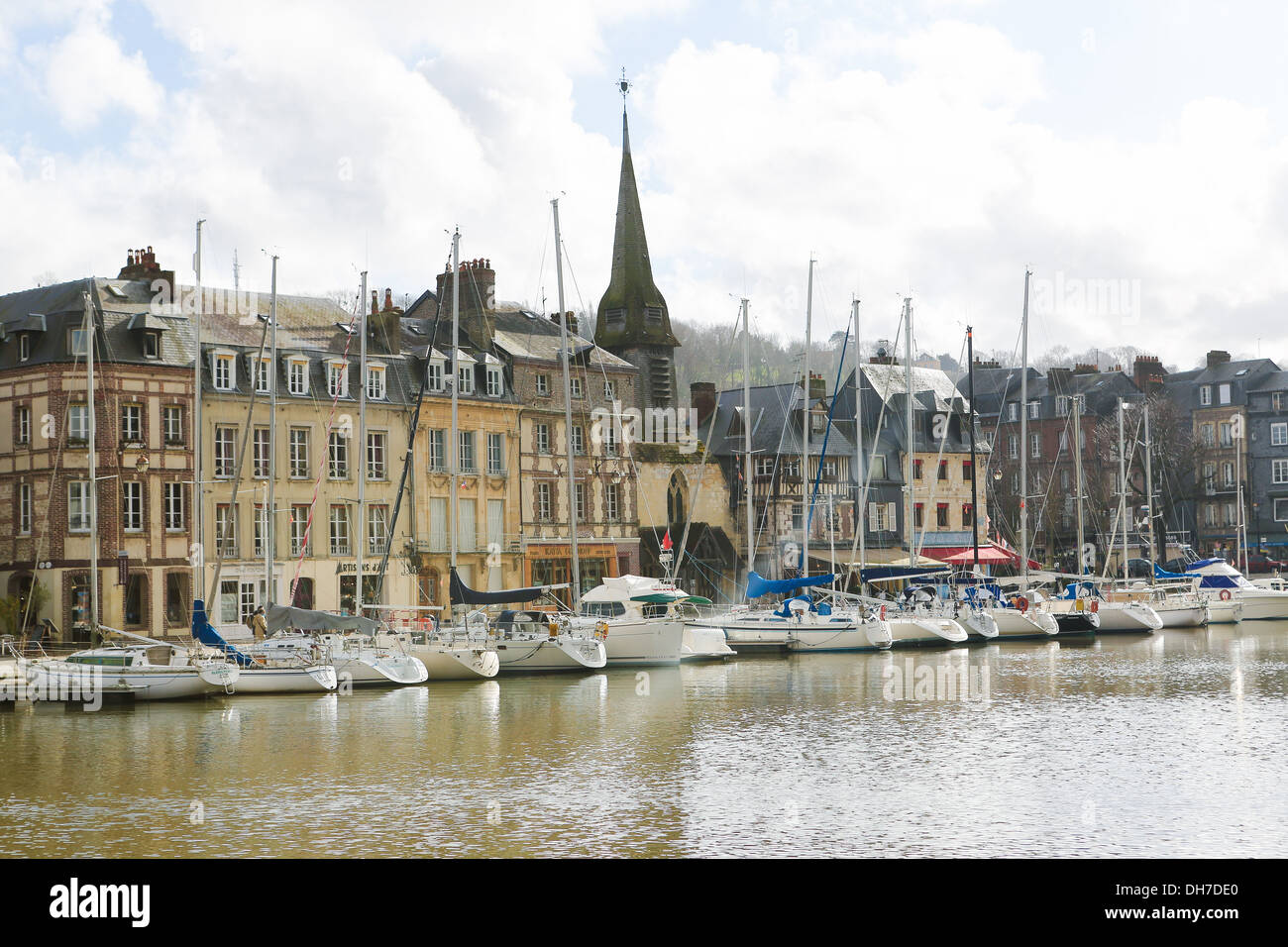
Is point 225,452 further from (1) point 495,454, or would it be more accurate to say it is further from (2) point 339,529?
(1) point 495,454

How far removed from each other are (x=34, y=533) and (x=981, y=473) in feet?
183

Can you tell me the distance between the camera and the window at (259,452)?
5134cm

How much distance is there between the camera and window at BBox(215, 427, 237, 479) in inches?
1982

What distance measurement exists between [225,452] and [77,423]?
17.0ft

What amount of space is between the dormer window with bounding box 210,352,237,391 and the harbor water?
17991 millimetres

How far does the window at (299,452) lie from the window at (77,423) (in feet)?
24.8

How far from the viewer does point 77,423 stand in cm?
4759

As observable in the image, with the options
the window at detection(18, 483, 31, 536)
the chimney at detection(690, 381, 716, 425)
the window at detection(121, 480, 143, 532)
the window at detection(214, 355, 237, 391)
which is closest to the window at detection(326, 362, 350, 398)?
the window at detection(214, 355, 237, 391)

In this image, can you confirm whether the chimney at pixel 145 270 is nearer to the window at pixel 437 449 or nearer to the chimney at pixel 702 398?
the window at pixel 437 449

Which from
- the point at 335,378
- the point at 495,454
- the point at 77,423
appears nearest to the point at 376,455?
the point at 335,378

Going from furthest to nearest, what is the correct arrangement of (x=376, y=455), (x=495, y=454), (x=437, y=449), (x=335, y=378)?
(x=495, y=454) → (x=437, y=449) → (x=376, y=455) → (x=335, y=378)

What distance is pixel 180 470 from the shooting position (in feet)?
162
